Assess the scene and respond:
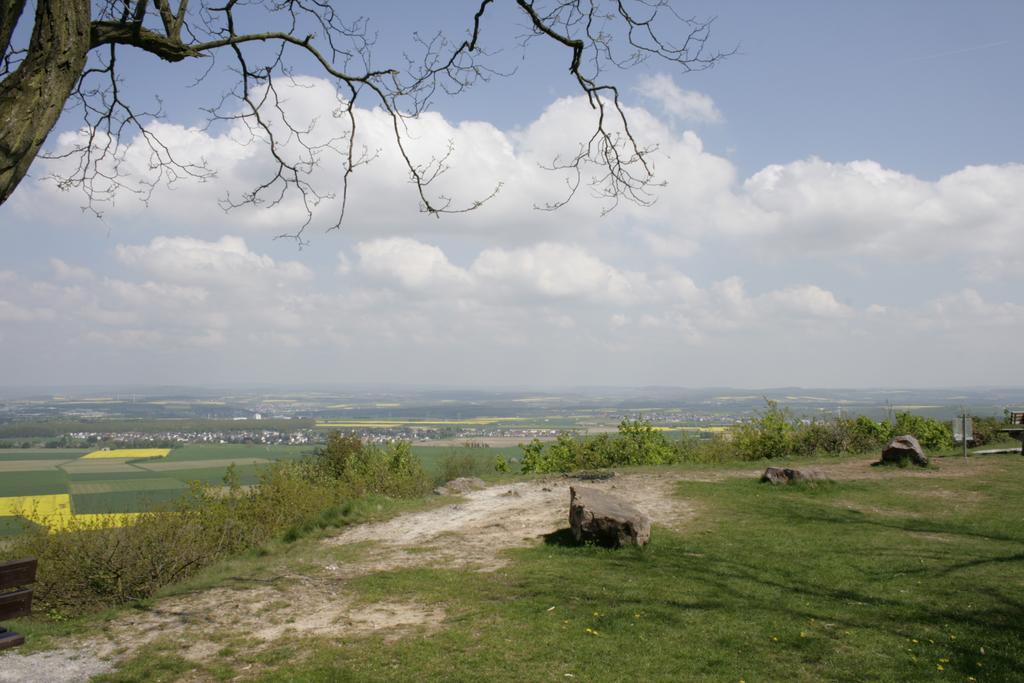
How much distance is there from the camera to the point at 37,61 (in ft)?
14.0

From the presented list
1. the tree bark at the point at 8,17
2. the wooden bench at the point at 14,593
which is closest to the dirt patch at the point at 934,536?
the wooden bench at the point at 14,593

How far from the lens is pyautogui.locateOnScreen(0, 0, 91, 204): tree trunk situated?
4.15m

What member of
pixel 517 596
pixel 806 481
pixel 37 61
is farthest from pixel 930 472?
pixel 37 61

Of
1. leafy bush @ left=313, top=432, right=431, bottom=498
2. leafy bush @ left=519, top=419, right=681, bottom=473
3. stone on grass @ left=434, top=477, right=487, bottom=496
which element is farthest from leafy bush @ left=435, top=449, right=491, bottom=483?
stone on grass @ left=434, top=477, right=487, bottom=496

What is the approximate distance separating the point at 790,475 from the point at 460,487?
8.89 m

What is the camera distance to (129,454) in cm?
7462

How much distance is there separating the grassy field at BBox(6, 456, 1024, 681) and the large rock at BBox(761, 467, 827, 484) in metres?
2.79

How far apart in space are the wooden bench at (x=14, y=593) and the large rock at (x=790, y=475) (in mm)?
15671

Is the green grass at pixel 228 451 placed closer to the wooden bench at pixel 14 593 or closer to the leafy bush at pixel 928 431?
the leafy bush at pixel 928 431

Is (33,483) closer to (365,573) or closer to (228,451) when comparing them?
(228,451)

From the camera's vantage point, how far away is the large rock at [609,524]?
1172 cm

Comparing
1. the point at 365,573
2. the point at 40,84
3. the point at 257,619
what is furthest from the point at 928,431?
the point at 40,84

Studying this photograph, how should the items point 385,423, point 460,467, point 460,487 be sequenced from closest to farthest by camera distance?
1. point 460,487
2. point 460,467
3. point 385,423

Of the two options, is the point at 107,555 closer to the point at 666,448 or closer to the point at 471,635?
the point at 471,635
